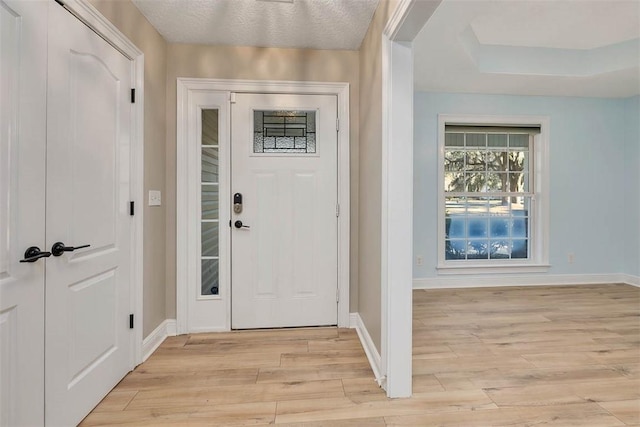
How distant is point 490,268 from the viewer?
158 inches

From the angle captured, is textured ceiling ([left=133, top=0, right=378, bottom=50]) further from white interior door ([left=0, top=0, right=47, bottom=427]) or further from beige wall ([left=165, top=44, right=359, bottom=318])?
white interior door ([left=0, top=0, right=47, bottom=427])

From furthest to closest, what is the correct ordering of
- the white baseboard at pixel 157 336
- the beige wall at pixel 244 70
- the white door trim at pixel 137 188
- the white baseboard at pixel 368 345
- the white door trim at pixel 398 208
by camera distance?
the beige wall at pixel 244 70
the white baseboard at pixel 157 336
the white door trim at pixel 137 188
the white baseboard at pixel 368 345
the white door trim at pixel 398 208

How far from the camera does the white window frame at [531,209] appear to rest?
3.91 metres

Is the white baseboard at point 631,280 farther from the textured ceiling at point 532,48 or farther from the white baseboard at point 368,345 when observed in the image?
the white baseboard at point 368,345

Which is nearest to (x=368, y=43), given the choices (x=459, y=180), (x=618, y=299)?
(x=459, y=180)

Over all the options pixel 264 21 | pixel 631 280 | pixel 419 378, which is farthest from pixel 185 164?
pixel 631 280

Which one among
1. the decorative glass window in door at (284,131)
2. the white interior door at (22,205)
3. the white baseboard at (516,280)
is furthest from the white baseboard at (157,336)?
the white baseboard at (516,280)

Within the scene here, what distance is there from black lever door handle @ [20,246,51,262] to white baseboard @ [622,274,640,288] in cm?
602

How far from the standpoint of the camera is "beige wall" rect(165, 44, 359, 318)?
2596 mm

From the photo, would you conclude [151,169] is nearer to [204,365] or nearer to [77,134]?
[77,134]

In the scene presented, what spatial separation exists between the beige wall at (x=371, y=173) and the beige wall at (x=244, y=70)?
123 mm

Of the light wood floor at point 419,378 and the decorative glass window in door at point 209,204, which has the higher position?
the decorative glass window in door at point 209,204

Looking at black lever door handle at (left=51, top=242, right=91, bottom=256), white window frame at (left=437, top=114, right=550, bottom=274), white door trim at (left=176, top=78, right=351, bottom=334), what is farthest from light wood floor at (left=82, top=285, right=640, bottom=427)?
white window frame at (left=437, top=114, right=550, bottom=274)

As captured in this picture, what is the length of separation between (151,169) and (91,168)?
65 cm
